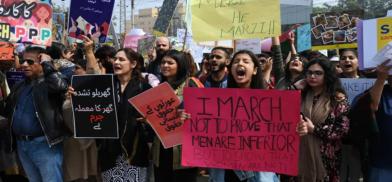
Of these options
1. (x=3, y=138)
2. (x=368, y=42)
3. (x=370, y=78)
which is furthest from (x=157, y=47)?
(x=368, y=42)

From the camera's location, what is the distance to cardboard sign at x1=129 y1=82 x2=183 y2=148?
4.21m

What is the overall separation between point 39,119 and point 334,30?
A: 480cm

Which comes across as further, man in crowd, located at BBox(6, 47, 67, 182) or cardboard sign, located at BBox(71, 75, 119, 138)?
man in crowd, located at BBox(6, 47, 67, 182)

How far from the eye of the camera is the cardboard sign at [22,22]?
228 inches

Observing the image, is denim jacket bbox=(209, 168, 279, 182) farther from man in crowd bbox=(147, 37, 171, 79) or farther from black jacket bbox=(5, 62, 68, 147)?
man in crowd bbox=(147, 37, 171, 79)

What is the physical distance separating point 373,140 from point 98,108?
91.0 inches

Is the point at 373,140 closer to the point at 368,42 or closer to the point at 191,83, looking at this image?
the point at 368,42

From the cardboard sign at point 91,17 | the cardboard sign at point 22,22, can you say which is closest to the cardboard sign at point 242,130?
the cardboard sign at point 91,17

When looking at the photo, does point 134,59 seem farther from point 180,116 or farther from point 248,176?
point 248,176

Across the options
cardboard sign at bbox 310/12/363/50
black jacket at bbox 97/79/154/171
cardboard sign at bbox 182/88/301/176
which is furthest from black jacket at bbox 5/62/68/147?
cardboard sign at bbox 310/12/363/50

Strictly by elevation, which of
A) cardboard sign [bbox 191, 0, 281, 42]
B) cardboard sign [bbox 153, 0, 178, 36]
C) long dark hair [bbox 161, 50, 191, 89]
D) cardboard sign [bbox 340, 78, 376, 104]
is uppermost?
cardboard sign [bbox 153, 0, 178, 36]

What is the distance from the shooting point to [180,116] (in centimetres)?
391

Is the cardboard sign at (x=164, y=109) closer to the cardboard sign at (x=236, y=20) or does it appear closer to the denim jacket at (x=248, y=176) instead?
the denim jacket at (x=248, y=176)

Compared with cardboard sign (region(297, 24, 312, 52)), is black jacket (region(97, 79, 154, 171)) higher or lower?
lower
